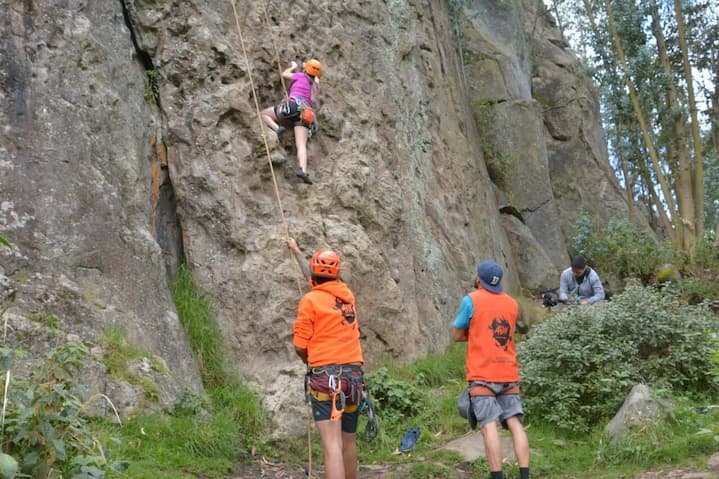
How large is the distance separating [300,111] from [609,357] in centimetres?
503

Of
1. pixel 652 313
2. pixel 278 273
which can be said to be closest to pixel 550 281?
pixel 652 313

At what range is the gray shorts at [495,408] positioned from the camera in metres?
6.67

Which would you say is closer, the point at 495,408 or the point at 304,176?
the point at 495,408

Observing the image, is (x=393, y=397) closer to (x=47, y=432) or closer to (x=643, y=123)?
(x=47, y=432)

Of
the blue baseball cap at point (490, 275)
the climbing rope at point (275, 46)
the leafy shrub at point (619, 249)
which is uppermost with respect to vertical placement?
the climbing rope at point (275, 46)

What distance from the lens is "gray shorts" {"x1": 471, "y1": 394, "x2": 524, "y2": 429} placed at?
6668 millimetres

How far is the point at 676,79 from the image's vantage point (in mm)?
20234

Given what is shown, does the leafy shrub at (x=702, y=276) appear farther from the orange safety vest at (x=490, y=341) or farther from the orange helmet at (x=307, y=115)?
the orange safety vest at (x=490, y=341)

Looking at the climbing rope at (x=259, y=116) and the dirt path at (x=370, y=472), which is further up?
the climbing rope at (x=259, y=116)

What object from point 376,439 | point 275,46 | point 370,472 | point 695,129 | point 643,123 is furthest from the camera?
point 643,123

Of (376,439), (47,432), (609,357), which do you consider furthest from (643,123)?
(47,432)

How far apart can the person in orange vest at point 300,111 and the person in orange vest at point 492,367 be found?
14.0ft

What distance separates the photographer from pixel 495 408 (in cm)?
670

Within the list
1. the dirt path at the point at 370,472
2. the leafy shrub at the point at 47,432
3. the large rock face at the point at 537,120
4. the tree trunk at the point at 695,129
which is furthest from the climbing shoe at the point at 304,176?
the tree trunk at the point at 695,129
